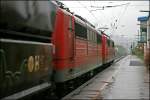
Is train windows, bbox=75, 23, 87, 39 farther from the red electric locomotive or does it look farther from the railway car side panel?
the railway car side panel

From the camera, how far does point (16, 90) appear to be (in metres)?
8.88

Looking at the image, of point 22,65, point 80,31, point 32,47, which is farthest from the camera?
point 80,31

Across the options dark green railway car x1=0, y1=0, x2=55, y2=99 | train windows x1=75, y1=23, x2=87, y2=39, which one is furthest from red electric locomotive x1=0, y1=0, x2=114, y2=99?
train windows x1=75, y1=23, x2=87, y2=39

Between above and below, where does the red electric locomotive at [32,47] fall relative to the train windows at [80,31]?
below

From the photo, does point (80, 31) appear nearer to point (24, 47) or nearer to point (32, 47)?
point (32, 47)

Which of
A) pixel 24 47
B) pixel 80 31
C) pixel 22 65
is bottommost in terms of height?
pixel 22 65

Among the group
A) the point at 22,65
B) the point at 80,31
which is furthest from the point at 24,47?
the point at 80,31

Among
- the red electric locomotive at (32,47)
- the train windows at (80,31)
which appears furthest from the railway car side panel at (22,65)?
the train windows at (80,31)

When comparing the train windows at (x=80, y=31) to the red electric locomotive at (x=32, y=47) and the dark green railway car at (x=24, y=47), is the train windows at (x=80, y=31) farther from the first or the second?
the dark green railway car at (x=24, y=47)

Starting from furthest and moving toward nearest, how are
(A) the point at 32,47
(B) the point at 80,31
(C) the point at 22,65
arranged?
(B) the point at 80,31
(A) the point at 32,47
(C) the point at 22,65

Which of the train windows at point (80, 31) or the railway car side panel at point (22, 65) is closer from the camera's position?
the railway car side panel at point (22, 65)

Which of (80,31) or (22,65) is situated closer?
(22,65)

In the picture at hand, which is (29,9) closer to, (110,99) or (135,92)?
(110,99)

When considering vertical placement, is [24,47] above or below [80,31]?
below
